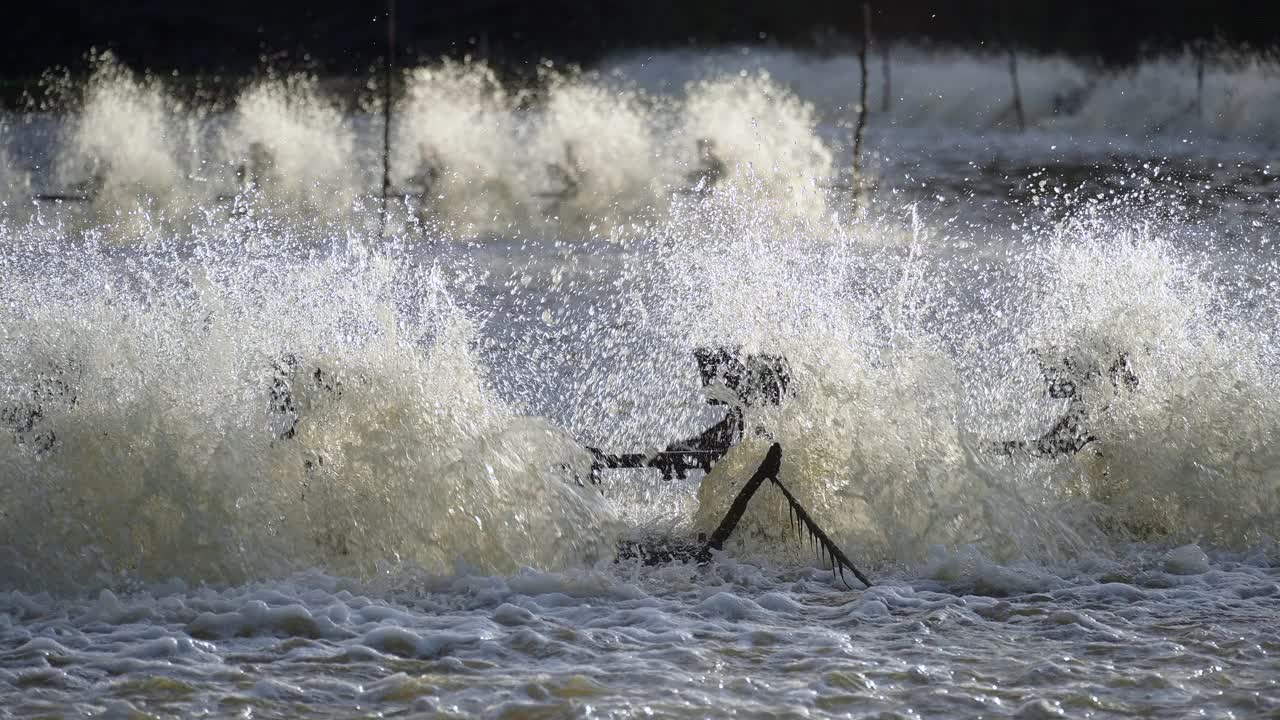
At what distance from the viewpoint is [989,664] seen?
19.2 ft

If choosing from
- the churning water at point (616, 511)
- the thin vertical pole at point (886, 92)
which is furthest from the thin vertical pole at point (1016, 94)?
the churning water at point (616, 511)

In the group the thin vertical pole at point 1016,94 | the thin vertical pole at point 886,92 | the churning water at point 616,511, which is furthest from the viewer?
the thin vertical pole at point 886,92

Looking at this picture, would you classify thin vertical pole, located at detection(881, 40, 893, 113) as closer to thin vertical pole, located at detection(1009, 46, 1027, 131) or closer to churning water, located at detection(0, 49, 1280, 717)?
thin vertical pole, located at detection(1009, 46, 1027, 131)

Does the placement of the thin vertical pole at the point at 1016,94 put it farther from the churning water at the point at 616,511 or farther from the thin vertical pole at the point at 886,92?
the churning water at the point at 616,511

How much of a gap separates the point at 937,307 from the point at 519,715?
47.0 feet

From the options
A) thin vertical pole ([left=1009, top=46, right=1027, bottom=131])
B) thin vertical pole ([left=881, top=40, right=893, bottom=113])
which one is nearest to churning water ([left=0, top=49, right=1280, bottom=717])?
thin vertical pole ([left=1009, top=46, right=1027, bottom=131])

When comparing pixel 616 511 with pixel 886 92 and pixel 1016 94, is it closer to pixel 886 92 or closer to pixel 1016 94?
pixel 1016 94

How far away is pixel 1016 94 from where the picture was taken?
54406 millimetres

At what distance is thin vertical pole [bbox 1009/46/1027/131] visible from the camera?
178ft

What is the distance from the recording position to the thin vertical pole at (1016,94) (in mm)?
54219

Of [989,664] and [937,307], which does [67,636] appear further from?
[937,307]

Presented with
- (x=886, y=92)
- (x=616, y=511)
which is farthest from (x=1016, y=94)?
(x=616, y=511)

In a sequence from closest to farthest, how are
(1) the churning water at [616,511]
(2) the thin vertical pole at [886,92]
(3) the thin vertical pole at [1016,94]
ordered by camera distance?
(1) the churning water at [616,511], (3) the thin vertical pole at [1016,94], (2) the thin vertical pole at [886,92]

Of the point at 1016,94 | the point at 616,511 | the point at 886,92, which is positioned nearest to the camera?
the point at 616,511
